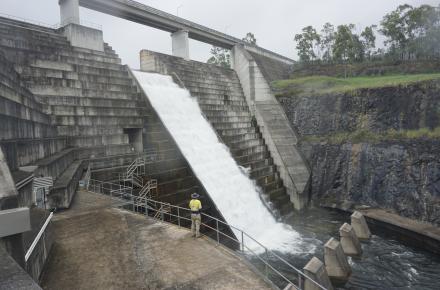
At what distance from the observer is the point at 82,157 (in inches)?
626

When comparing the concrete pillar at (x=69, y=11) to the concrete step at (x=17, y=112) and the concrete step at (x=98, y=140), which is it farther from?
the concrete step at (x=17, y=112)

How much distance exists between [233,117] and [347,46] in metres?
26.2

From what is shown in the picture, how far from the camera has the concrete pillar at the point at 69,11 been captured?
69.2 ft

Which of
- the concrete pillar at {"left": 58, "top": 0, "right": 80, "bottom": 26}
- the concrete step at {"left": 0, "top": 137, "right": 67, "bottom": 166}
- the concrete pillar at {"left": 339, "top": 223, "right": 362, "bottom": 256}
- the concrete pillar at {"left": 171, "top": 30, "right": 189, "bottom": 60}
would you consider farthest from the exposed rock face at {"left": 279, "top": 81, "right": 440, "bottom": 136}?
the concrete step at {"left": 0, "top": 137, "right": 67, "bottom": 166}

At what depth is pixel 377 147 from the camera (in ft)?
67.2

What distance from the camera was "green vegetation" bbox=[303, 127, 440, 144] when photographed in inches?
739

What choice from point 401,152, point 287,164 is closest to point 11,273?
point 401,152

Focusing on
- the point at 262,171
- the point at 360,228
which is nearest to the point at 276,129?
the point at 262,171

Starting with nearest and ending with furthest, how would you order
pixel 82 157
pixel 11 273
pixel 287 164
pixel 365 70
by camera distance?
pixel 11 273 < pixel 82 157 < pixel 287 164 < pixel 365 70

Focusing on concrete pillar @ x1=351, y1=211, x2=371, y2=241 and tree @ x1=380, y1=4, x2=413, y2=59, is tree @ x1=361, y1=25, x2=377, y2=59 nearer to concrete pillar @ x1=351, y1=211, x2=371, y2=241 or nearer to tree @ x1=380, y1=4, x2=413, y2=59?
tree @ x1=380, y1=4, x2=413, y2=59

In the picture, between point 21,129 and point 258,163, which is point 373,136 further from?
point 21,129

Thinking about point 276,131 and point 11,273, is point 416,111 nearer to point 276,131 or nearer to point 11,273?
point 276,131

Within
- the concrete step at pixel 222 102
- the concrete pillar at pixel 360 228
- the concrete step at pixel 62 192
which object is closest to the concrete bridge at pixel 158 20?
the concrete step at pixel 222 102

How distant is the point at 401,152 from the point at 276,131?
31.2ft
